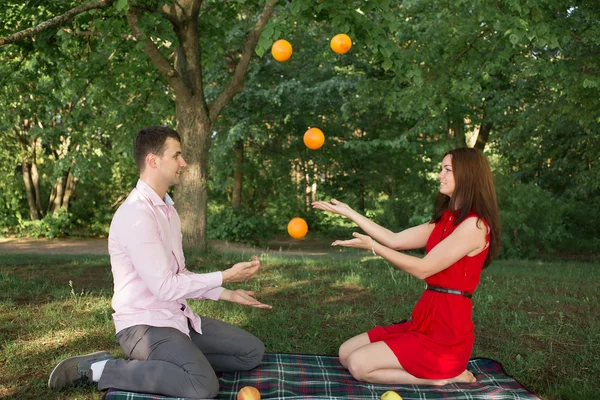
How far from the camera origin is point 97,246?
53.0ft

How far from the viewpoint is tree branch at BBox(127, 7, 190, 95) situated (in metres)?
8.76

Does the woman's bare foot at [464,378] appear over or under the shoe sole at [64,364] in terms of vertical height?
under

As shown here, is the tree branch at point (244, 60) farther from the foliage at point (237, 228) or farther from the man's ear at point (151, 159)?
the foliage at point (237, 228)

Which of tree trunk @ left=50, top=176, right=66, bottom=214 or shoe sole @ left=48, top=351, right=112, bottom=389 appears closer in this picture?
shoe sole @ left=48, top=351, right=112, bottom=389

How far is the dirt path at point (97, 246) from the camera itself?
14570 millimetres

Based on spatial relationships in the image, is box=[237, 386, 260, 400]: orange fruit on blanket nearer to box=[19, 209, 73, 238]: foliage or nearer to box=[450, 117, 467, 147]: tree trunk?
box=[450, 117, 467, 147]: tree trunk

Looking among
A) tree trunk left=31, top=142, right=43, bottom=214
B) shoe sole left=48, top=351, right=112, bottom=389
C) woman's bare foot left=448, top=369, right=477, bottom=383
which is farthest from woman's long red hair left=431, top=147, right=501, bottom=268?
tree trunk left=31, top=142, right=43, bottom=214

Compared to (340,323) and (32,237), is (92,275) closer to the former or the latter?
(340,323)

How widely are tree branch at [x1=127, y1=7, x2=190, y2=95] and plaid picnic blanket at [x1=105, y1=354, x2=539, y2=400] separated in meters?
6.17

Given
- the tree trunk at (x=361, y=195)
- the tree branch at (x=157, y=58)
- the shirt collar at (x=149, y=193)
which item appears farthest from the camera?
the tree trunk at (x=361, y=195)

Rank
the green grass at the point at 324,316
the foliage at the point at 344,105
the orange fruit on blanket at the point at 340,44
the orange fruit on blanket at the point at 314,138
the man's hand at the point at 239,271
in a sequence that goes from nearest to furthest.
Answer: the man's hand at the point at 239,271 < the green grass at the point at 324,316 < the orange fruit on blanket at the point at 314,138 < the orange fruit on blanket at the point at 340,44 < the foliage at the point at 344,105

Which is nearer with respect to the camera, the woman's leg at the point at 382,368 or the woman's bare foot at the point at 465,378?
the woman's leg at the point at 382,368

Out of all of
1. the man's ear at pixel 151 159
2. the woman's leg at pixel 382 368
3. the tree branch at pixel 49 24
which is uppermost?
the tree branch at pixel 49 24

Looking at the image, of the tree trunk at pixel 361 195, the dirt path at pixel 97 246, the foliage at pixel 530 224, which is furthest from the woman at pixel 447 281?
the tree trunk at pixel 361 195
